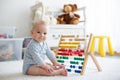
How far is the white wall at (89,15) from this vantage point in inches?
94.2

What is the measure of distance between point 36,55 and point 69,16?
1236mm

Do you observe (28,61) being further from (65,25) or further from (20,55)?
(65,25)

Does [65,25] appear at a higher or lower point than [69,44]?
higher

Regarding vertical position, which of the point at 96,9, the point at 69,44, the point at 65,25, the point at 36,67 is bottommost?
the point at 36,67

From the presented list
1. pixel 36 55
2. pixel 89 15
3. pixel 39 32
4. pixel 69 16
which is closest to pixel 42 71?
pixel 36 55

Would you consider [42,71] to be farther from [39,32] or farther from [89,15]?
[89,15]

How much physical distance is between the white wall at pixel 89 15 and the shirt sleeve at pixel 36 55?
3.86 ft

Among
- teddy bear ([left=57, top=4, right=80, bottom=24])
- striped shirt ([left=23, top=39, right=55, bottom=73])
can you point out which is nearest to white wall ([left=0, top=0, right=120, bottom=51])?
teddy bear ([left=57, top=4, right=80, bottom=24])

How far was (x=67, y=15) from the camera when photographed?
7.97 ft

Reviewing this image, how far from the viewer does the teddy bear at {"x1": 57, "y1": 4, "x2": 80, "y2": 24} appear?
238 cm

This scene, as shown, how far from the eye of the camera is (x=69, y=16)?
2404 millimetres

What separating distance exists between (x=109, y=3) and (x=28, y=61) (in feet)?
5.45

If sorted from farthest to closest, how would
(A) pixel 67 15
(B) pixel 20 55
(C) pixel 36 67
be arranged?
(A) pixel 67 15, (B) pixel 20 55, (C) pixel 36 67

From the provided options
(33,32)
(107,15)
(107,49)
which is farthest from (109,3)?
(33,32)
